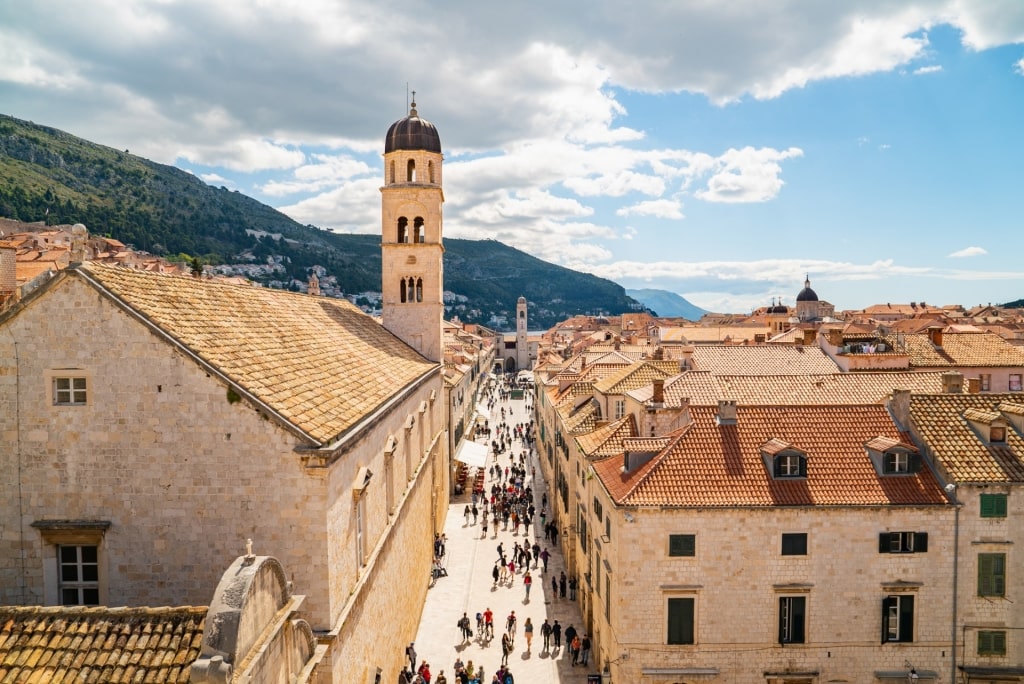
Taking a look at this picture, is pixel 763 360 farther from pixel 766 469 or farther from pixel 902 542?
pixel 902 542

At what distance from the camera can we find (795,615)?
20797 mm

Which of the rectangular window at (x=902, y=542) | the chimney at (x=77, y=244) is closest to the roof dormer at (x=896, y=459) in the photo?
the rectangular window at (x=902, y=542)

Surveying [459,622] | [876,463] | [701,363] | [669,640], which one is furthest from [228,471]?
[701,363]

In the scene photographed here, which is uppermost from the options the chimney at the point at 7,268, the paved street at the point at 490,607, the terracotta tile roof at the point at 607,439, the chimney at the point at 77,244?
the chimney at the point at 7,268

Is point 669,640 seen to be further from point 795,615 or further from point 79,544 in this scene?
point 79,544

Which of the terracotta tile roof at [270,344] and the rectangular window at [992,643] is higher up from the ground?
the terracotta tile roof at [270,344]

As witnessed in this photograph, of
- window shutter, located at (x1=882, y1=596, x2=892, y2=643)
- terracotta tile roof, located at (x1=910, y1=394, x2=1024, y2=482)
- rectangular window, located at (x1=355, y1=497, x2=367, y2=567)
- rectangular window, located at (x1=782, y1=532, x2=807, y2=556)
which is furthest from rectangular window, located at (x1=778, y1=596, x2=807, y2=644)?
rectangular window, located at (x1=355, y1=497, x2=367, y2=567)

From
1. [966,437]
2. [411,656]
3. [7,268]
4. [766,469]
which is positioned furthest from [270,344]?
[7,268]

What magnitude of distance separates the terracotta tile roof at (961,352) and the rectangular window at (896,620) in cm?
2608

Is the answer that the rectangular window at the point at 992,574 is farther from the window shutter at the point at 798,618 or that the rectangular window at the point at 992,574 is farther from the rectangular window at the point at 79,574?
the rectangular window at the point at 79,574

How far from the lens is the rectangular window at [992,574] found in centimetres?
2098

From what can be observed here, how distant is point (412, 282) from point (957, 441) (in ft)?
87.3

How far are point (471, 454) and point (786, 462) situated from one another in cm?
2934

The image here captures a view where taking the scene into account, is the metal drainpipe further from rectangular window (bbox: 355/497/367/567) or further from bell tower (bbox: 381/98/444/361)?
bell tower (bbox: 381/98/444/361)
